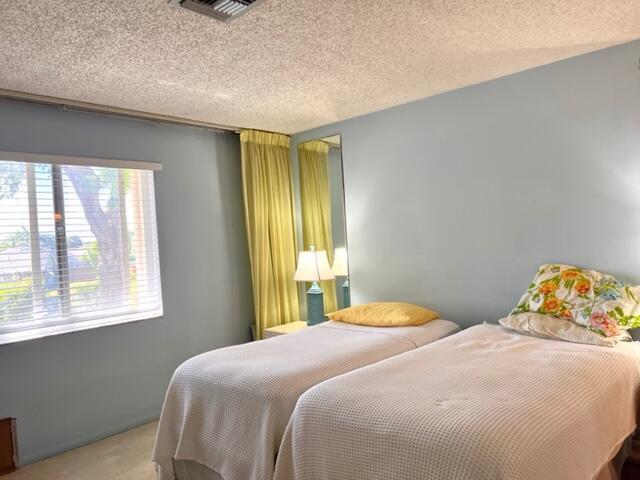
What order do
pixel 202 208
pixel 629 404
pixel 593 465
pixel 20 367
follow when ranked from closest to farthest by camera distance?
pixel 593 465, pixel 629 404, pixel 20 367, pixel 202 208

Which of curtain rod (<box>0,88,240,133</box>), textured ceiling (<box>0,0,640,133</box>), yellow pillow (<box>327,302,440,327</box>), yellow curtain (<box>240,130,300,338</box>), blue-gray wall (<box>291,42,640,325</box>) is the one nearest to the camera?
textured ceiling (<box>0,0,640,133</box>)

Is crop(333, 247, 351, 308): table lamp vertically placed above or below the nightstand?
above

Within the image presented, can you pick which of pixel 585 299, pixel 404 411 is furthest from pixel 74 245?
pixel 585 299

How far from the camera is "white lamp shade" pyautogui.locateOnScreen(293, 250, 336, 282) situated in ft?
12.5

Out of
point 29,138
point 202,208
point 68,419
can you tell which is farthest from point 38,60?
point 68,419

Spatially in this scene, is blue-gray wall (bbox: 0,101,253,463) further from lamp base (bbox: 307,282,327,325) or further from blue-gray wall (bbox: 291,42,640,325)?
blue-gray wall (bbox: 291,42,640,325)

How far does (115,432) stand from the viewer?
10.7ft

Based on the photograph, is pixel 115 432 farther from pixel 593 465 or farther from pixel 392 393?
pixel 593 465

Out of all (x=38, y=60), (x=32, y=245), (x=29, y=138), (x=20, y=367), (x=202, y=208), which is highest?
(x=38, y=60)

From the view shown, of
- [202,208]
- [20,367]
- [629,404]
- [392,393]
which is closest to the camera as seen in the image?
[392,393]

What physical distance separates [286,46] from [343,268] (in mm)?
2016

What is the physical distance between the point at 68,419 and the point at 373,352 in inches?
80.0

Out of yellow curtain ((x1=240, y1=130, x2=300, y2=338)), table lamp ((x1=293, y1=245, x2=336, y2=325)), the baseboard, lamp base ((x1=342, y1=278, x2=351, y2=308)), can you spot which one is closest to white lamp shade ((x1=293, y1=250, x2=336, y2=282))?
table lamp ((x1=293, y1=245, x2=336, y2=325))

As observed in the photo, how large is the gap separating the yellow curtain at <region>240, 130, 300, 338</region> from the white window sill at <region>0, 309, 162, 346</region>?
880 millimetres
